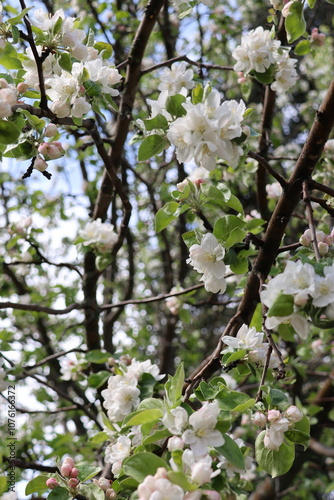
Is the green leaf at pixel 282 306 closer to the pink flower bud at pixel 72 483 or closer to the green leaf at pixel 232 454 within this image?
the green leaf at pixel 232 454

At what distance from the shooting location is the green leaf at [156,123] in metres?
1.24

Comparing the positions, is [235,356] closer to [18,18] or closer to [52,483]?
[52,483]

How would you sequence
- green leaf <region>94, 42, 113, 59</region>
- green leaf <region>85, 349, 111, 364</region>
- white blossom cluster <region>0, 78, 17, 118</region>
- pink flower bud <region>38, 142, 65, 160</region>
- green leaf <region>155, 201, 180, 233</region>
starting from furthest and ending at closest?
green leaf <region>85, 349, 111, 364</region> → green leaf <region>94, 42, 113, 59</region> → green leaf <region>155, 201, 180, 233</region> → pink flower bud <region>38, 142, 65, 160</region> → white blossom cluster <region>0, 78, 17, 118</region>

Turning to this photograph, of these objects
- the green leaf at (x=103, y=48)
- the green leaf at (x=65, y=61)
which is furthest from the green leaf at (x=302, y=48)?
the green leaf at (x=65, y=61)

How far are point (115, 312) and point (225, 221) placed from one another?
219cm

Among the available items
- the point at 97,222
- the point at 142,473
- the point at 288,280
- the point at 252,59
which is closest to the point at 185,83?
the point at 252,59

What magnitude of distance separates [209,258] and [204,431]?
1.41 feet

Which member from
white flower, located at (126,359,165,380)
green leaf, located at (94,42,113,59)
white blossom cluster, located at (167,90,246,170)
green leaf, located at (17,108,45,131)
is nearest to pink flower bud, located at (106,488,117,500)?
white flower, located at (126,359,165,380)

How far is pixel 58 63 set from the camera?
1322 mm

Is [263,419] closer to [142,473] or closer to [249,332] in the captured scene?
[249,332]

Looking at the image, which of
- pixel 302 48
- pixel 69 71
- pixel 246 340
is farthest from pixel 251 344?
pixel 302 48

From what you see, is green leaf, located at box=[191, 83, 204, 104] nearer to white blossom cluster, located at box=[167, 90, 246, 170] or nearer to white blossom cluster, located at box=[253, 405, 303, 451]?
white blossom cluster, located at box=[167, 90, 246, 170]

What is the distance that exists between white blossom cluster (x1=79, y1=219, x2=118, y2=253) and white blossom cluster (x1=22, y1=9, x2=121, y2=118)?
37.7 inches

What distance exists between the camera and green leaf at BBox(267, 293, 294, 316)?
3.09 ft
